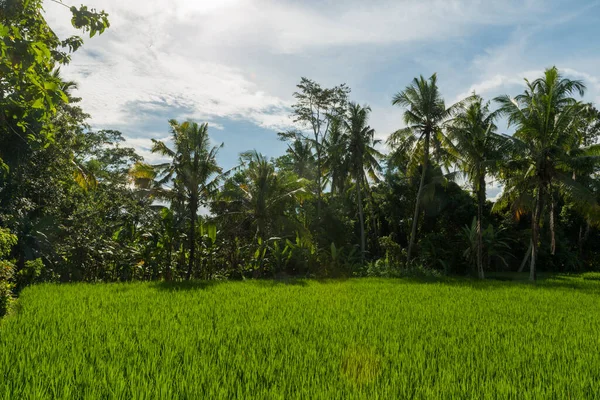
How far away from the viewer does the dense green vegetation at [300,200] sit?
10.7 m


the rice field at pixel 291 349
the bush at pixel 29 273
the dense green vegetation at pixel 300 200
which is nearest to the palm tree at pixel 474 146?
the dense green vegetation at pixel 300 200

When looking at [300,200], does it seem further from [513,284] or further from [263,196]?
[513,284]

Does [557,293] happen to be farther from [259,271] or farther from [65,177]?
[65,177]

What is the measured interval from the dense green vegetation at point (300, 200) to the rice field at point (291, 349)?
2113mm

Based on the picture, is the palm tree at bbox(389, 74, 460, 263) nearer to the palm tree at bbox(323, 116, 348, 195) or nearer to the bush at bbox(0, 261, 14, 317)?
the palm tree at bbox(323, 116, 348, 195)

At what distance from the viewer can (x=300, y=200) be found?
18297 mm

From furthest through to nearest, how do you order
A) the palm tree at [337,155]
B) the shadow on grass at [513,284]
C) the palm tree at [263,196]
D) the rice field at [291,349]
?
the palm tree at [337,155] < the palm tree at [263,196] < the shadow on grass at [513,284] < the rice field at [291,349]

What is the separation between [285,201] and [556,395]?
13732 mm

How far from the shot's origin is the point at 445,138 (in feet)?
57.3

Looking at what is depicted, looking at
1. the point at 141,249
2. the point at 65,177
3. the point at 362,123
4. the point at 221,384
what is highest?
the point at 362,123

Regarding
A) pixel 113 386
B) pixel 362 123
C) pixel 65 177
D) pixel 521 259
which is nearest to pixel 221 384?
pixel 113 386

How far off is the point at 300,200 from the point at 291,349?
1380cm

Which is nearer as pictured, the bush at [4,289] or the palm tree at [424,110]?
the bush at [4,289]

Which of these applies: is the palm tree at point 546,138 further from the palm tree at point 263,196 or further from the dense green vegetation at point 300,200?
the palm tree at point 263,196
